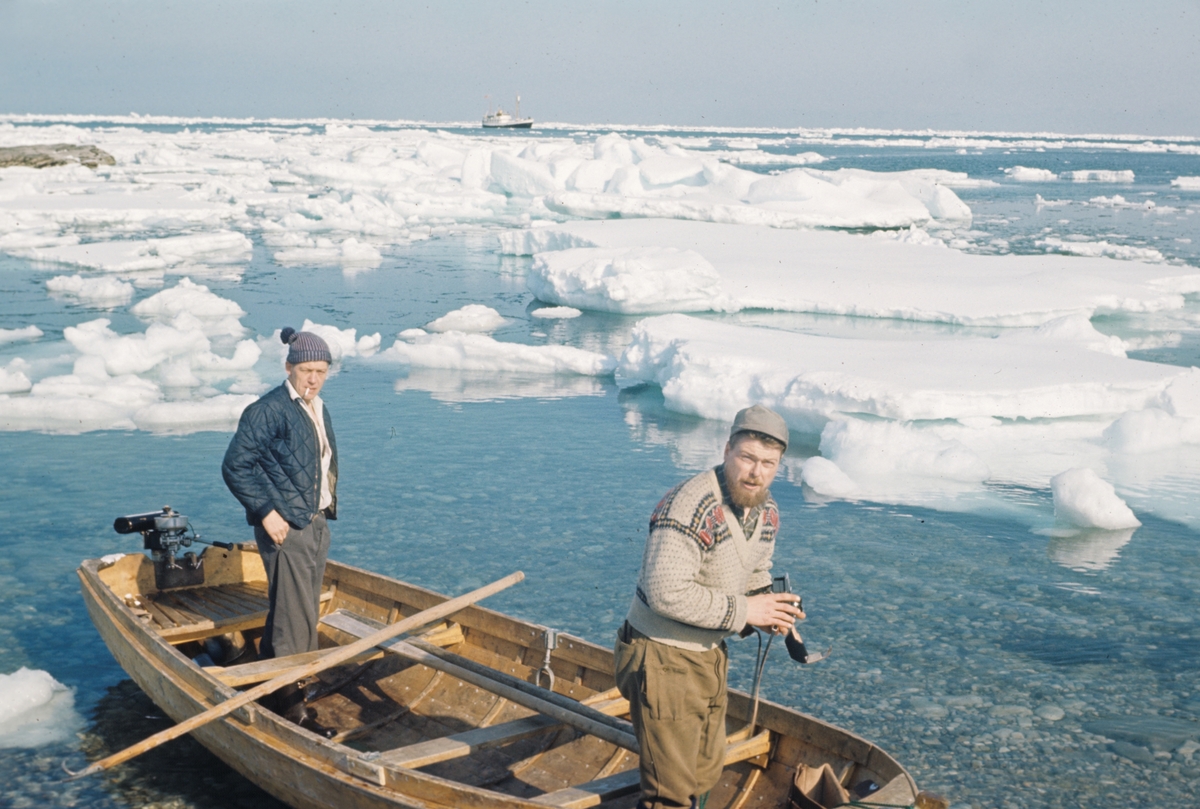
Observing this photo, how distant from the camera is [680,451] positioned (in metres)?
9.47

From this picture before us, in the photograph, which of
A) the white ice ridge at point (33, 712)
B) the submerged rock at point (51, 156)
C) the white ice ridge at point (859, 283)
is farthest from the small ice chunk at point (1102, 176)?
the white ice ridge at point (33, 712)

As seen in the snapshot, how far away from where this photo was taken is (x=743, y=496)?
114 inches

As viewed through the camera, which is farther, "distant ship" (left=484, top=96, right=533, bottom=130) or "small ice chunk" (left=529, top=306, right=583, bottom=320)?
"distant ship" (left=484, top=96, right=533, bottom=130)

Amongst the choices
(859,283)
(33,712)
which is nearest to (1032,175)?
(859,283)

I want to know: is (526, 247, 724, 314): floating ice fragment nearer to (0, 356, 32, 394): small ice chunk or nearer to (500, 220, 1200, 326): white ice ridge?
(500, 220, 1200, 326): white ice ridge

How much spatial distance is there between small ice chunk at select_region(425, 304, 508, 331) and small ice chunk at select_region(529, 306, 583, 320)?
1.09 m

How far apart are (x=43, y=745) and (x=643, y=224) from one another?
18054 millimetres

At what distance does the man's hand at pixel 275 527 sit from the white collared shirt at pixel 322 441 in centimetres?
20

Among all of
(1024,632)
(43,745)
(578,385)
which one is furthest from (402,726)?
(578,385)

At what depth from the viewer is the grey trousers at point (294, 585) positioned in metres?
4.38

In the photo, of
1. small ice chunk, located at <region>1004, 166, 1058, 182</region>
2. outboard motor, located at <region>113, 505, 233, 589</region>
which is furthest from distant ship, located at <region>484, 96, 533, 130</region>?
outboard motor, located at <region>113, 505, 233, 589</region>

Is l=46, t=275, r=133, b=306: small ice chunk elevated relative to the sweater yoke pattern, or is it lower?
lower

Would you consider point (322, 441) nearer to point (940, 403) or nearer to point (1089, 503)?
point (1089, 503)

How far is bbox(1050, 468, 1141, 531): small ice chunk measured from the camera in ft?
23.9
